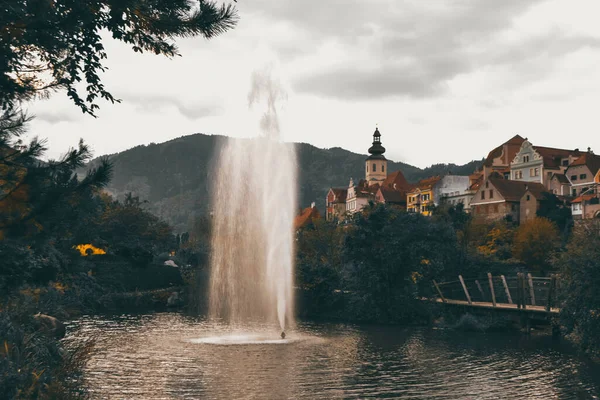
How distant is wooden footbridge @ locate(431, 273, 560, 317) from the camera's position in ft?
140

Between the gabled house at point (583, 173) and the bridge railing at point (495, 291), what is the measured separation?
43.4 meters

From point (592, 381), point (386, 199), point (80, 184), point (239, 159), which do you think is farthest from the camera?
point (386, 199)

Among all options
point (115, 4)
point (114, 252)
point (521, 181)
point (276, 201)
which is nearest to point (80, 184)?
point (115, 4)

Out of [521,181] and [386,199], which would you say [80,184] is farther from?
[386,199]

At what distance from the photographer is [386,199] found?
413ft

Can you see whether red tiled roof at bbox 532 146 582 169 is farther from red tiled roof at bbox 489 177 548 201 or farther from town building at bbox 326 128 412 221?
town building at bbox 326 128 412 221

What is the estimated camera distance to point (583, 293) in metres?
30.7

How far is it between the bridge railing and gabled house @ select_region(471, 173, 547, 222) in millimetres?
38396

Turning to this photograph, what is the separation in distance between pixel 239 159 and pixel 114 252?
129 ft

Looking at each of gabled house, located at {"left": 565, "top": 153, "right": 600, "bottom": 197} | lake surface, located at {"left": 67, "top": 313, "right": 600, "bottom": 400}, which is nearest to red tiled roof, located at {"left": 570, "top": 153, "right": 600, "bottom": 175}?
gabled house, located at {"left": 565, "top": 153, "right": 600, "bottom": 197}

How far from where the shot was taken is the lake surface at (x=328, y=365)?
24781mm

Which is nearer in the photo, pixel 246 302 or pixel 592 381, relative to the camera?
pixel 592 381

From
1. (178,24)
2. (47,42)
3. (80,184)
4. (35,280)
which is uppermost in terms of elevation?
(178,24)

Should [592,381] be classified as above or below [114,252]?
below
